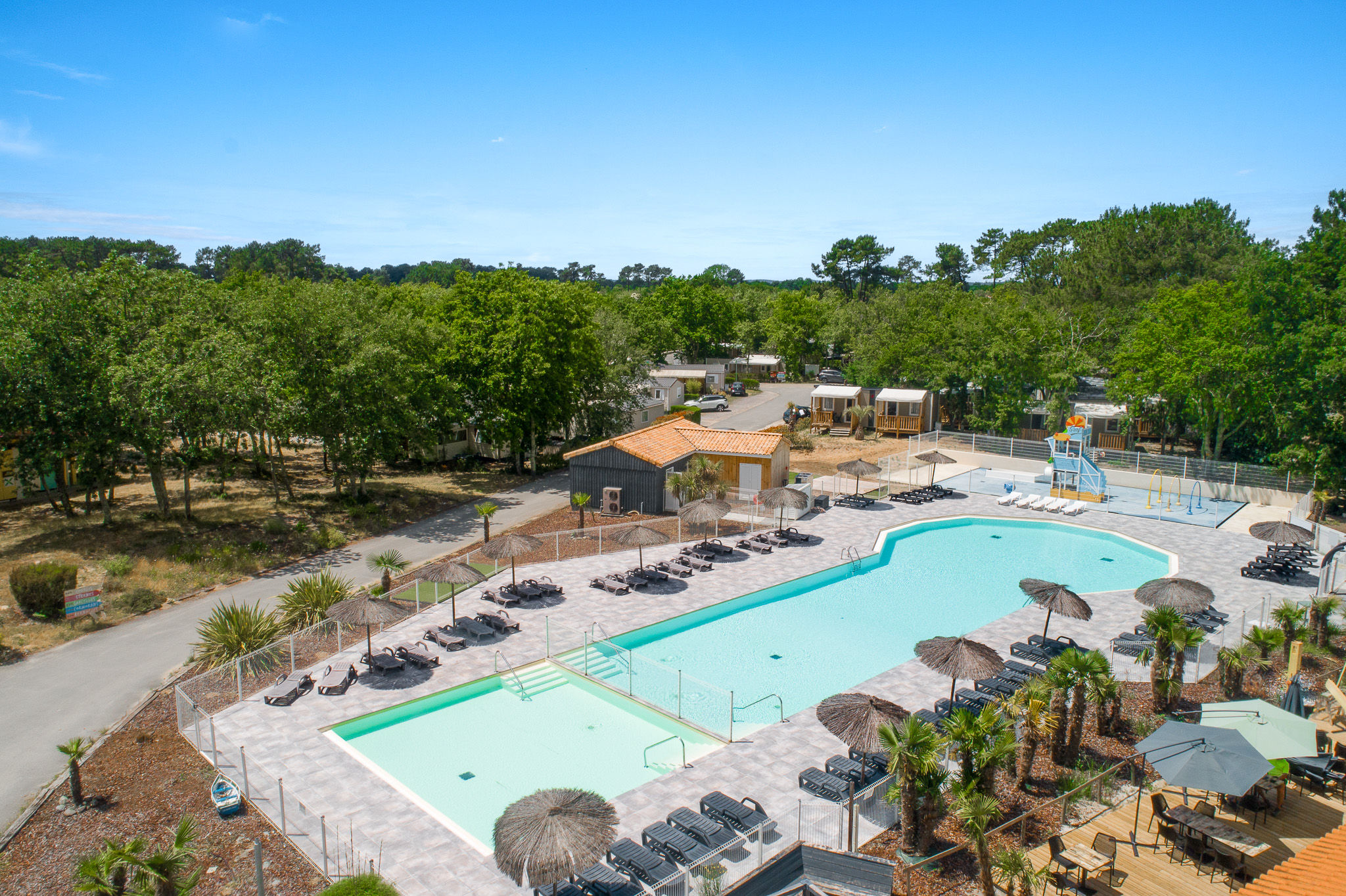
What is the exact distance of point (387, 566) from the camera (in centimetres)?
2344

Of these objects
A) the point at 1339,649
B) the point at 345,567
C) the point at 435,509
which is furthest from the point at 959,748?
the point at 435,509

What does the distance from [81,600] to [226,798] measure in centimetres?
1172

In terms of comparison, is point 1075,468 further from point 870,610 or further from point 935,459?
point 870,610

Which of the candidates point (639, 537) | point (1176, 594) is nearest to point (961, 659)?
point (1176, 594)

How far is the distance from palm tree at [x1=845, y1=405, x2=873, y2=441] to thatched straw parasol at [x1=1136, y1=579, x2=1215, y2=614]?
30.4 meters

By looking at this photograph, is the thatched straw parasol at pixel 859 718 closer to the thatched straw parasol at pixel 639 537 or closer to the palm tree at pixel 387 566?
the thatched straw parasol at pixel 639 537

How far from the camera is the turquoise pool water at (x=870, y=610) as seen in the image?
1894 centimetres

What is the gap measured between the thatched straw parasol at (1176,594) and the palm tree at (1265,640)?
1.07 meters

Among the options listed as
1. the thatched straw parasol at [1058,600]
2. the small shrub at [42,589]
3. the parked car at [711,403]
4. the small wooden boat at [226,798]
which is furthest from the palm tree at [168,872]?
the parked car at [711,403]

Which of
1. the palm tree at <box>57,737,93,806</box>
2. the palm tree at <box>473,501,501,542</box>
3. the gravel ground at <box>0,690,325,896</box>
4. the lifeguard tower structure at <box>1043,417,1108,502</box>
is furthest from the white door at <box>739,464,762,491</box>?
the palm tree at <box>57,737,93,806</box>

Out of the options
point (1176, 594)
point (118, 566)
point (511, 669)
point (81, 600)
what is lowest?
point (511, 669)

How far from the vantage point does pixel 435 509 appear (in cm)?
3428

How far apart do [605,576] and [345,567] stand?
888cm

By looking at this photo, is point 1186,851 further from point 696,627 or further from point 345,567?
point 345,567
